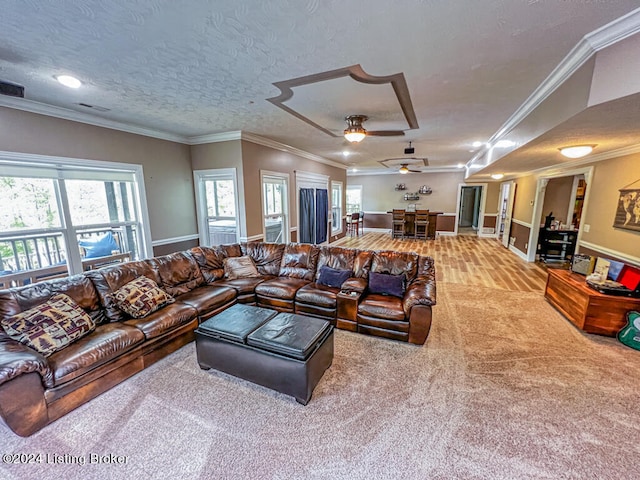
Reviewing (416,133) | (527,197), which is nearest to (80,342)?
(416,133)

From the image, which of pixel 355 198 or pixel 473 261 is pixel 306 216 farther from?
pixel 355 198

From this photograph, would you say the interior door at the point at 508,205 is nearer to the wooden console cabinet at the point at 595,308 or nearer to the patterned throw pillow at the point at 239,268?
the wooden console cabinet at the point at 595,308

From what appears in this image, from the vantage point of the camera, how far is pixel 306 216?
654 centimetres

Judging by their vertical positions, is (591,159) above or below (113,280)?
above

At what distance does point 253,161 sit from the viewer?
4.70 metres

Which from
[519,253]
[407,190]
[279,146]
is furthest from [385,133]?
[407,190]

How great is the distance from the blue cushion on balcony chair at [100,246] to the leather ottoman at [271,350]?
2.66 meters

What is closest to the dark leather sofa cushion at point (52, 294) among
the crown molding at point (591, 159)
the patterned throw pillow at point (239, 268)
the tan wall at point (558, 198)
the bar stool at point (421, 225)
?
the patterned throw pillow at point (239, 268)

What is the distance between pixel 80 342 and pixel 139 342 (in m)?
0.41

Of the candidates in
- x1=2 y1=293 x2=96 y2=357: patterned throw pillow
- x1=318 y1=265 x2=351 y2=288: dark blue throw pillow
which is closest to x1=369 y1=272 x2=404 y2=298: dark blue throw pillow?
x1=318 y1=265 x2=351 y2=288: dark blue throw pillow

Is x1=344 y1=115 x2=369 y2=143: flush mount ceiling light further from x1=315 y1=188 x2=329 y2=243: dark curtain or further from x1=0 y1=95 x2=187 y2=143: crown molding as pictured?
A: x1=315 y1=188 x2=329 y2=243: dark curtain

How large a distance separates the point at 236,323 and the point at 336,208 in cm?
671

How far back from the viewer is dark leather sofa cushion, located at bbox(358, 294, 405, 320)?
2.86m

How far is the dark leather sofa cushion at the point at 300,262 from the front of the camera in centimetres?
387
